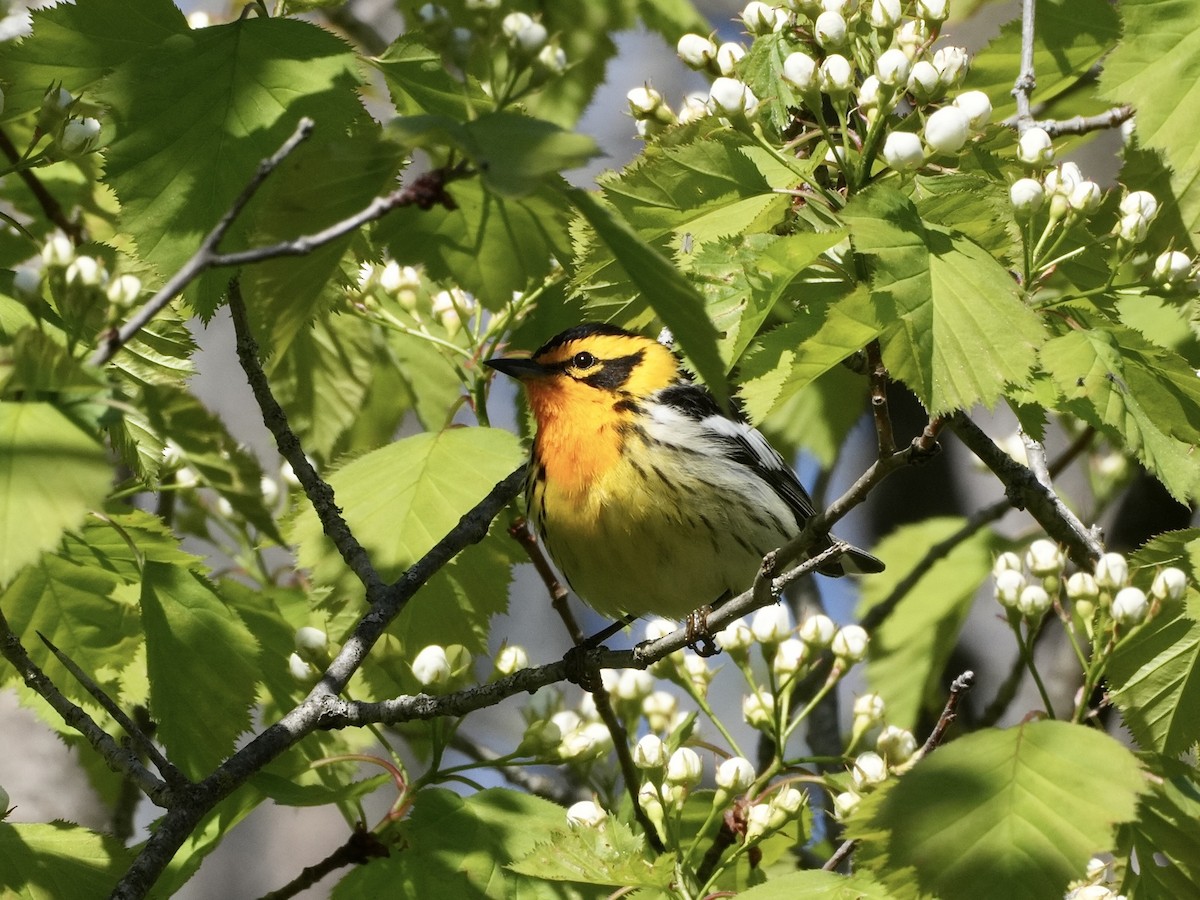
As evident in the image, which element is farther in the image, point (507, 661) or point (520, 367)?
point (520, 367)

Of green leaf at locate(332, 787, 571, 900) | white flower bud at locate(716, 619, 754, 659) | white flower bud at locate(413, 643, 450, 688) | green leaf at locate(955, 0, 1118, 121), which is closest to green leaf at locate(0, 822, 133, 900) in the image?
green leaf at locate(332, 787, 571, 900)

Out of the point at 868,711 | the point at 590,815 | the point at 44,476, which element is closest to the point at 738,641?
the point at 868,711

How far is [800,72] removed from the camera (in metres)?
2.44

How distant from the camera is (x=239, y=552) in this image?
4355mm

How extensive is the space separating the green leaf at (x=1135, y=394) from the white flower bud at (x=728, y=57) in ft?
3.09

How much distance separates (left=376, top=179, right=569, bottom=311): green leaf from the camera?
7.52 feet

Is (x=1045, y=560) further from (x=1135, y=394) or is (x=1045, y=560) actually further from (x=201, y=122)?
(x=201, y=122)

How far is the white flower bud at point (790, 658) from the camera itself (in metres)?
2.98

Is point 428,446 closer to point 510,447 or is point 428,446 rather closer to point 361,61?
point 510,447

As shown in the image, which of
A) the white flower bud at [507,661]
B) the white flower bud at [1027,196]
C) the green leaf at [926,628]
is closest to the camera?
the white flower bud at [1027,196]

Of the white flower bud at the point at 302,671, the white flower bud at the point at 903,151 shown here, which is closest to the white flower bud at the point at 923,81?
the white flower bud at the point at 903,151

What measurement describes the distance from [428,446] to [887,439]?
1.37 meters

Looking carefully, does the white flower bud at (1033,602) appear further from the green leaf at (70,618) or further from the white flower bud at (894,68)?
the green leaf at (70,618)

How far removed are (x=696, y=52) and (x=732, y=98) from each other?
533 mm
